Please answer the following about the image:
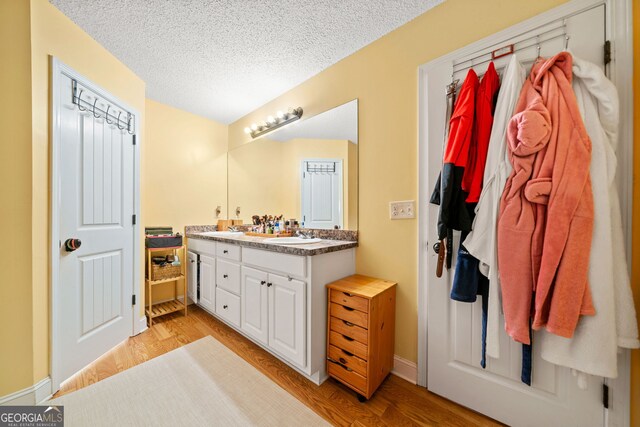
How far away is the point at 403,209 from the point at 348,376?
3.67 feet

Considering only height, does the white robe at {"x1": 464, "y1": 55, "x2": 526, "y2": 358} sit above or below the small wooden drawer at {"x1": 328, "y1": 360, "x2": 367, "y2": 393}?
above

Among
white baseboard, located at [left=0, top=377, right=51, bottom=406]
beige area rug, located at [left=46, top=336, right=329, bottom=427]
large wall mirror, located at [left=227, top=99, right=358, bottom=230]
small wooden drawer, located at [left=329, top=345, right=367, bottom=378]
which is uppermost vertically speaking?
large wall mirror, located at [left=227, top=99, right=358, bottom=230]

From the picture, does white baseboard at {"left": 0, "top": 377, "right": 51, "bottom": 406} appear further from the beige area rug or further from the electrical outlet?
the electrical outlet

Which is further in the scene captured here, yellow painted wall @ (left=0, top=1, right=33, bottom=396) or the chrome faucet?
the chrome faucet

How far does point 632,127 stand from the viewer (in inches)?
37.2

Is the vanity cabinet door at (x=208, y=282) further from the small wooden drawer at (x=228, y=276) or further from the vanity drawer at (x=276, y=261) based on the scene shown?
the vanity drawer at (x=276, y=261)

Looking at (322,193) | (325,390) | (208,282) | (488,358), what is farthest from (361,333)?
(208,282)

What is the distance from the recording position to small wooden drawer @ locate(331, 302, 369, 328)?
1.34 metres

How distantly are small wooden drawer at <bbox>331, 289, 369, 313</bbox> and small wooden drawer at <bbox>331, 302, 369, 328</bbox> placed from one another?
24mm

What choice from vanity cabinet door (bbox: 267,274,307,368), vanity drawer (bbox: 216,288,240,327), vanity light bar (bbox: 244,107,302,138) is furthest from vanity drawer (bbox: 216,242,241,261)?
vanity light bar (bbox: 244,107,302,138)

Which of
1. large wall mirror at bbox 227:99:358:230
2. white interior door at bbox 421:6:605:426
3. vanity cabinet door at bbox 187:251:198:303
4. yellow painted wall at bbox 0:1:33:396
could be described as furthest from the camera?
vanity cabinet door at bbox 187:251:198:303

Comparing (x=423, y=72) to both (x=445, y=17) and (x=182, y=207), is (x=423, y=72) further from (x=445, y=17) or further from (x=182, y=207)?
(x=182, y=207)

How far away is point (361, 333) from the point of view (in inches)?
53.3

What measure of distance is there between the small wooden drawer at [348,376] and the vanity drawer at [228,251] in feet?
3.67
